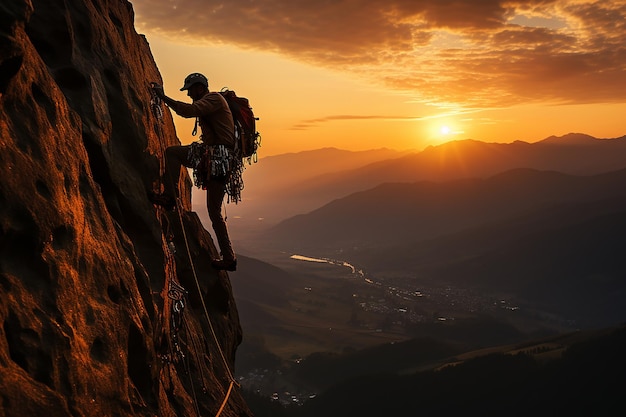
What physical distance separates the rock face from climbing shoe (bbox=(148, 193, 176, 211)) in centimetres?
19

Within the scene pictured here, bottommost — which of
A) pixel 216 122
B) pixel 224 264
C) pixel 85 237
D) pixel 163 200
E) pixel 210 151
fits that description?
pixel 224 264

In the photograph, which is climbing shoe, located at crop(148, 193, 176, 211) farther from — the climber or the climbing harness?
the climbing harness

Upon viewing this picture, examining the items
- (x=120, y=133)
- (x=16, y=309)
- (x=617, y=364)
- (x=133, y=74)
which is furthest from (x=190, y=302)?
(x=617, y=364)

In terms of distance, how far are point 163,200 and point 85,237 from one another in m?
4.58

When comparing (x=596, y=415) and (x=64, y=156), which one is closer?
(x=64, y=156)

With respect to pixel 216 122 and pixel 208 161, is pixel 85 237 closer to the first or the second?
pixel 208 161

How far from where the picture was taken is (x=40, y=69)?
8688mm

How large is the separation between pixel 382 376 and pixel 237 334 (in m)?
151

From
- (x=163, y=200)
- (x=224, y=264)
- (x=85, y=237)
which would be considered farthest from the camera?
(x=224, y=264)

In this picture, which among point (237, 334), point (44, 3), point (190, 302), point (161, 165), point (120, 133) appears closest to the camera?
point (44, 3)

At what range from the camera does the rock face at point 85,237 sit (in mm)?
7066

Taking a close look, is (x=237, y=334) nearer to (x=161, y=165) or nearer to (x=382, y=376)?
(x=161, y=165)

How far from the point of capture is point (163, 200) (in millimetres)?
13180

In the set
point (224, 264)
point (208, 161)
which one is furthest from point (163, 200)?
point (224, 264)
